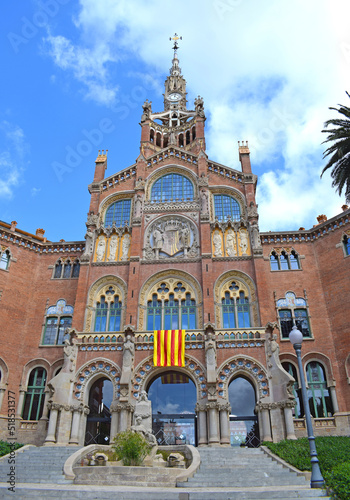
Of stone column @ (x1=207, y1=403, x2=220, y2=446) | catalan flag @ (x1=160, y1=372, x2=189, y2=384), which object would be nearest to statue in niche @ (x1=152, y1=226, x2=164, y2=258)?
catalan flag @ (x1=160, y1=372, x2=189, y2=384)

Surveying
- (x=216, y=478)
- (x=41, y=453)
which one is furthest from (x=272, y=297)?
(x=41, y=453)

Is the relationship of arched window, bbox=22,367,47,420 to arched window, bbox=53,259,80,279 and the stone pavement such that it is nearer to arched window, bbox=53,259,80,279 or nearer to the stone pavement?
the stone pavement

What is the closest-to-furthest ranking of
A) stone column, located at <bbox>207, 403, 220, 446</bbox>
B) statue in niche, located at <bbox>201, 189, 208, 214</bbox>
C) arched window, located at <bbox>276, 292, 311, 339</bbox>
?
stone column, located at <bbox>207, 403, 220, 446</bbox>, arched window, located at <bbox>276, 292, 311, 339</bbox>, statue in niche, located at <bbox>201, 189, 208, 214</bbox>

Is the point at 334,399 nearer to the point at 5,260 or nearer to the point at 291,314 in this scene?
the point at 291,314

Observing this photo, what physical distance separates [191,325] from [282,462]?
12.5 meters

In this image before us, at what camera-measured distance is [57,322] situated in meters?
34.8

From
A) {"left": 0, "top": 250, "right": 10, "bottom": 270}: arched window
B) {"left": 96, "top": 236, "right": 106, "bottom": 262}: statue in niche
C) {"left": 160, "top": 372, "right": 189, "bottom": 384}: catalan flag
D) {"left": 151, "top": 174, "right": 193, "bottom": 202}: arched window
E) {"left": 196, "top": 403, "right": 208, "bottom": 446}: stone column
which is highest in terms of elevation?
{"left": 151, "top": 174, "right": 193, "bottom": 202}: arched window

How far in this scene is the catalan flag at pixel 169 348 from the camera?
29344mm

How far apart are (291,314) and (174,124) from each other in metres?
27.2

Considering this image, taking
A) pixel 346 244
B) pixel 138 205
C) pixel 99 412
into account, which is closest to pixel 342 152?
pixel 346 244

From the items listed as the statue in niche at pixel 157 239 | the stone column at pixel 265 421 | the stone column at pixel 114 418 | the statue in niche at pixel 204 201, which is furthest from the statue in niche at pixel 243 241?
the stone column at pixel 114 418

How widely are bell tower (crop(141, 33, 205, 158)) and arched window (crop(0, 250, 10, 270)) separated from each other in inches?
612

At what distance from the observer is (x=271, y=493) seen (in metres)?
15.9

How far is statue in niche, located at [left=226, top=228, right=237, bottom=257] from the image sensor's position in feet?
113
